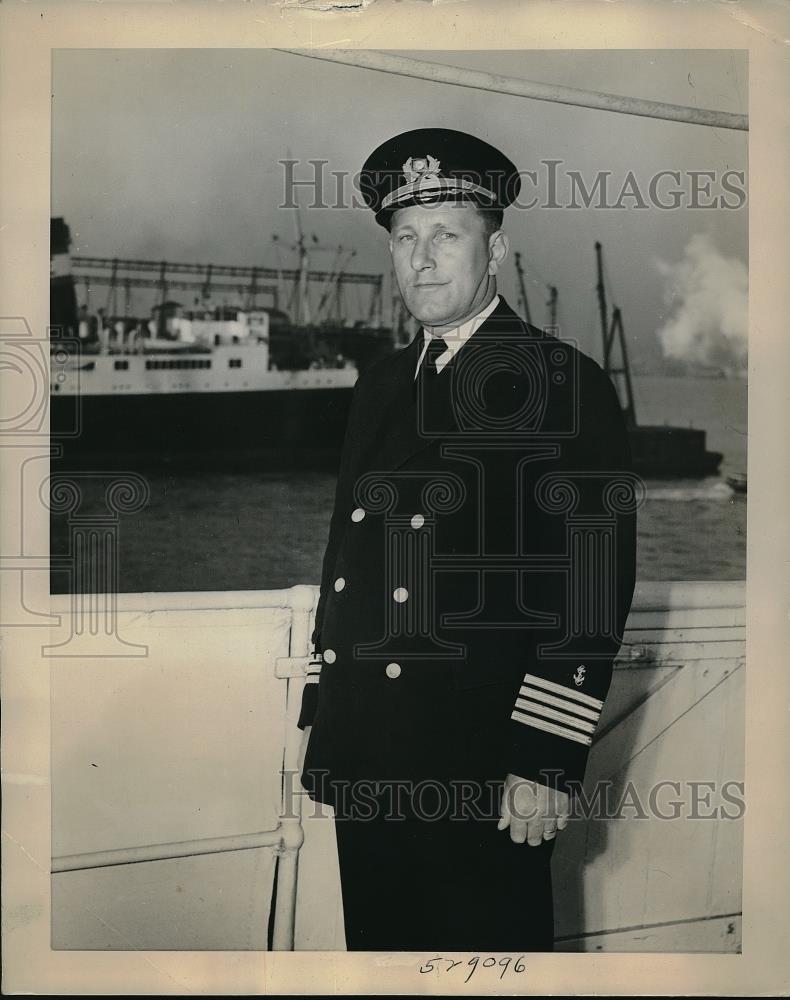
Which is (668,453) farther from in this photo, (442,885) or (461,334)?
(442,885)

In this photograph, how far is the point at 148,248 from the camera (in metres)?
1.70

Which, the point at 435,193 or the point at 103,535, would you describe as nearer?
the point at 435,193

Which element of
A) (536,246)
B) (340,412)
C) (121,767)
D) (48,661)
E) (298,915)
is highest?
(536,246)

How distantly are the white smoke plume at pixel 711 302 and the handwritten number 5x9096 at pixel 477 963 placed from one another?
3.64 feet

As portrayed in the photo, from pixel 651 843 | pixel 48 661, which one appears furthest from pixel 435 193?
pixel 651 843

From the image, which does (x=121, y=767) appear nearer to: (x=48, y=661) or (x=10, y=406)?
(x=48, y=661)

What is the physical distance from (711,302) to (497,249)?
40cm

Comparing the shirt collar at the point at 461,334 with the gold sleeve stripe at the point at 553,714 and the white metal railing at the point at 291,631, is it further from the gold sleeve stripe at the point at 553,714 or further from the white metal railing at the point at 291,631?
the gold sleeve stripe at the point at 553,714

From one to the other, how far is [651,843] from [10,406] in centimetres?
141

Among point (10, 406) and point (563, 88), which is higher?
point (563, 88)

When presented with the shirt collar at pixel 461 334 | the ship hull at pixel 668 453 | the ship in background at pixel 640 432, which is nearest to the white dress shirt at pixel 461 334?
the shirt collar at pixel 461 334

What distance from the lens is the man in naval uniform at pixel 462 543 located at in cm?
162

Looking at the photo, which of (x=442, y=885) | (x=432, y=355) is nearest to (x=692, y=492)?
(x=432, y=355)

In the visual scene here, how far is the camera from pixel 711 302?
5.65ft
